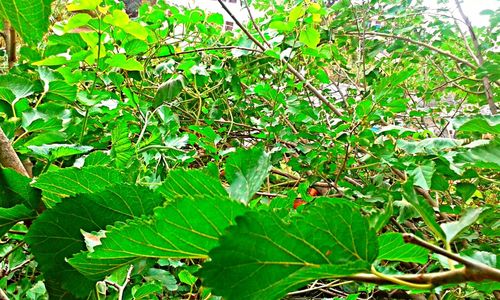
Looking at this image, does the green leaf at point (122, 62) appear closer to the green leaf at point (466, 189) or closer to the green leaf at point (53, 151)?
the green leaf at point (53, 151)

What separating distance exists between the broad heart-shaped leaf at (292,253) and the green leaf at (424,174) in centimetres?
55

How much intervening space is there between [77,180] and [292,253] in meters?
0.16

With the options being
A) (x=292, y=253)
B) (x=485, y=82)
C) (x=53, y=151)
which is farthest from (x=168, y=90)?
(x=485, y=82)

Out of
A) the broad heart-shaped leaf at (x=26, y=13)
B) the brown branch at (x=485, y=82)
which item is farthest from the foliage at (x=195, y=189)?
the brown branch at (x=485, y=82)

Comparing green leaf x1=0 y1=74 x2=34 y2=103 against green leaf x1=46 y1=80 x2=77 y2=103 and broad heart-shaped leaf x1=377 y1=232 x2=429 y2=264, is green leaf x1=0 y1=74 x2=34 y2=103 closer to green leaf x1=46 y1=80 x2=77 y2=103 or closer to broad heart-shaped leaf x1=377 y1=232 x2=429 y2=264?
green leaf x1=46 y1=80 x2=77 y2=103

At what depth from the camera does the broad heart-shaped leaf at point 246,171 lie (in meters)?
0.26

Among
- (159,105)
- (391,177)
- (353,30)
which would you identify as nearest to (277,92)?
(159,105)

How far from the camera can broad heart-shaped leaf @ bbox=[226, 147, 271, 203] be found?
0.86 ft

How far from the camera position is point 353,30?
4.94 ft

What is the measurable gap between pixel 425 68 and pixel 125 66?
1.85 m

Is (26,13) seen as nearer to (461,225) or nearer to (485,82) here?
(461,225)

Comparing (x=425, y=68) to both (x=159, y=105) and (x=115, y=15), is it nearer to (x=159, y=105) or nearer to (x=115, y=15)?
(x=159, y=105)

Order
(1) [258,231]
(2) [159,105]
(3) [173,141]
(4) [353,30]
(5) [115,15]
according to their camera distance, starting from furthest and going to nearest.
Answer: (4) [353,30], (2) [159,105], (3) [173,141], (5) [115,15], (1) [258,231]

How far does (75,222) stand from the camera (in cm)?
24
